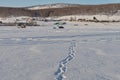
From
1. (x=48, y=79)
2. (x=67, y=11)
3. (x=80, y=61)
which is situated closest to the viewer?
(x=48, y=79)

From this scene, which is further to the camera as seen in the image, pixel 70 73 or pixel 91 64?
pixel 91 64

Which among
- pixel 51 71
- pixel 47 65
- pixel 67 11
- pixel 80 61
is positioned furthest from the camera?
pixel 67 11

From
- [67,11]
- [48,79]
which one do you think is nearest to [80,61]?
[48,79]

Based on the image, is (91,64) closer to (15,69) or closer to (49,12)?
(15,69)

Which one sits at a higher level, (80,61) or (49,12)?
(80,61)

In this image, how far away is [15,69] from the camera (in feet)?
26.7

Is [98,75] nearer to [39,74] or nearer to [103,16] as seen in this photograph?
[39,74]

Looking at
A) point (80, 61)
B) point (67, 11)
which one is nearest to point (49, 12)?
point (67, 11)

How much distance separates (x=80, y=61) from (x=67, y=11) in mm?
97346

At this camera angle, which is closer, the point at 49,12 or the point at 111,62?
the point at 111,62

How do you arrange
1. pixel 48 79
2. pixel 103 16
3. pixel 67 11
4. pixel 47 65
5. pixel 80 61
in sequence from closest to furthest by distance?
pixel 48 79
pixel 47 65
pixel 80 61
pixel 103 16
pixel 67 11

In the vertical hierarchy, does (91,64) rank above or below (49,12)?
above

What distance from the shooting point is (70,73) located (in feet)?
24.0

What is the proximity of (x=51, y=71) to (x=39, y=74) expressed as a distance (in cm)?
41
